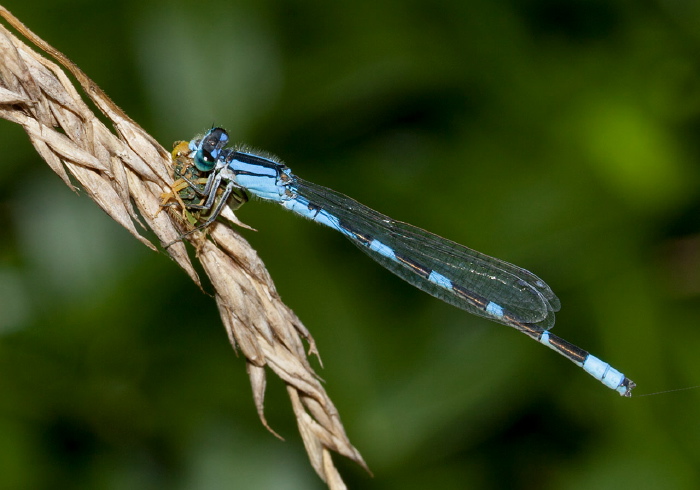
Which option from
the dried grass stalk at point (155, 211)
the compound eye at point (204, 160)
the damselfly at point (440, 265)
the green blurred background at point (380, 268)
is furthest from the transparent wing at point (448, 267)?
the dried grass stalk at point (155, 211)

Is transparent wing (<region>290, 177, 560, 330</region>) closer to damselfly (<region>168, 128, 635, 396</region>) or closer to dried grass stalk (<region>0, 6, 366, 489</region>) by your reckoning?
damselfly (<region>168, 128, 635, 396</region>)

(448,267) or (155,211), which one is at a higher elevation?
(448,267)

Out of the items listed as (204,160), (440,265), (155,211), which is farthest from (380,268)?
(155,211)

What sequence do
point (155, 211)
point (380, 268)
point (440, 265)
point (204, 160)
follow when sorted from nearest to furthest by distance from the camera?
point (155, 211) → point (204, 160) → point (440, 265) → point (380, 268)

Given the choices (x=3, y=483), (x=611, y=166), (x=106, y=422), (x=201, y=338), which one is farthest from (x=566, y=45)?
(x=3, y=483)

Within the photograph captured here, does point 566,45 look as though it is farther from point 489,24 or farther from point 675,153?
point 675,153

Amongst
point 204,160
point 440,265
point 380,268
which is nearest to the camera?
point 204,160

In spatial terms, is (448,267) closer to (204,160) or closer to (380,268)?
(380,268)

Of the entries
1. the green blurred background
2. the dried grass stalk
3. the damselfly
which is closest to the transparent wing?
the damselfly
